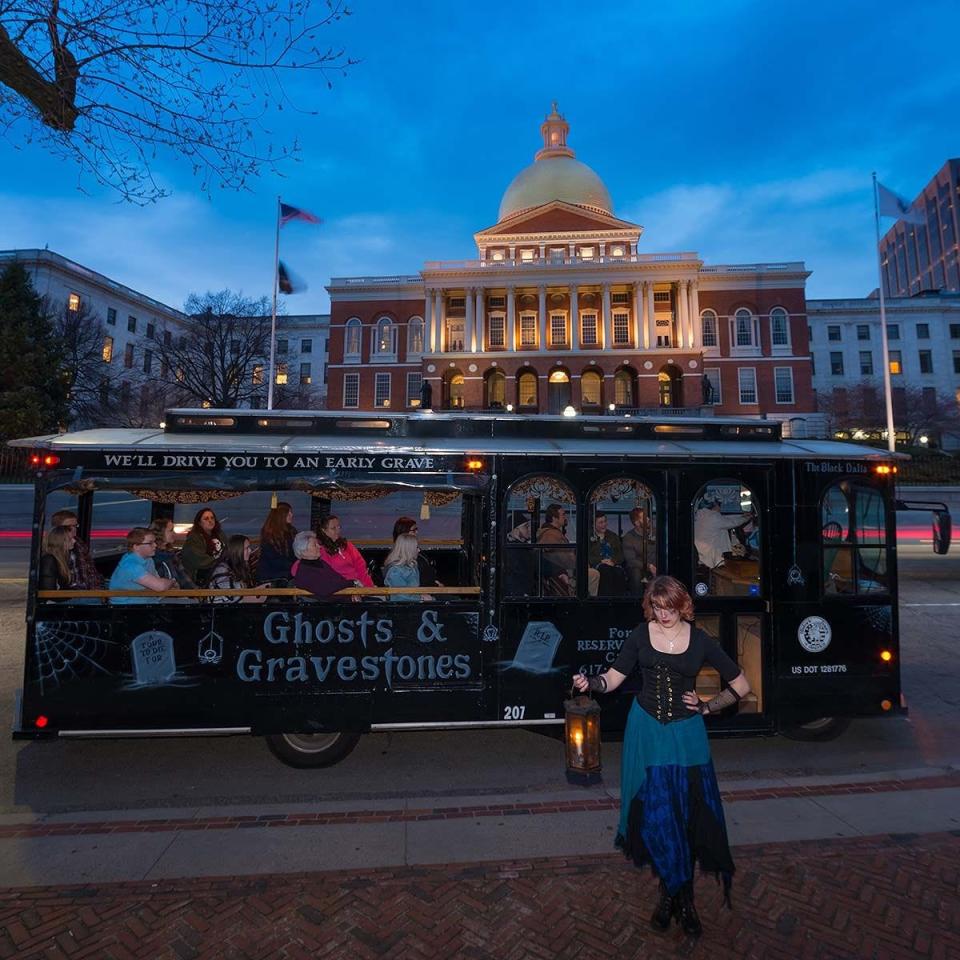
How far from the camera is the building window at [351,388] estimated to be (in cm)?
6184

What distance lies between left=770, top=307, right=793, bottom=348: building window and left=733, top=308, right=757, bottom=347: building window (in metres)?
1.80

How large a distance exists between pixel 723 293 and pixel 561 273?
16608mm

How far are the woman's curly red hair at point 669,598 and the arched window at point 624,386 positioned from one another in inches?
2187

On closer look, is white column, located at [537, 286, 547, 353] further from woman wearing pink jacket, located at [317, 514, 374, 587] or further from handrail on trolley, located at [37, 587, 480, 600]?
handrail on trolley, located at [37, 587, 480, 600]

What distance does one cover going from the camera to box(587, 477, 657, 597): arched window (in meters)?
5.53

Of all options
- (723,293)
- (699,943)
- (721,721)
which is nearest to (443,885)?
(699,943)

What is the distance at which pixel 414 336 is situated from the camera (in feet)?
204

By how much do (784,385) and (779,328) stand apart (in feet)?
18.4

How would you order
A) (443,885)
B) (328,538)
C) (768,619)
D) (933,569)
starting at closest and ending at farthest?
(443,885)
(768,619)
(328,538)
(933,569)

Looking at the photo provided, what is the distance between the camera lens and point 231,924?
3434 millimetres

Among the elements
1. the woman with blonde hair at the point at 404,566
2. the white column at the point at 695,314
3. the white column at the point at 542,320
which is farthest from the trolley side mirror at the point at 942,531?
the white column at the point at 695,314

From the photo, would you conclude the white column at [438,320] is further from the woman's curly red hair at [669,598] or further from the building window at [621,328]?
the woman's curly red hair at [669,598]

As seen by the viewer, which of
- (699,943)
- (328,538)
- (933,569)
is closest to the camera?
(699,943)

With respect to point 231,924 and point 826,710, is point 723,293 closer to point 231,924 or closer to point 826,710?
point 826,710
